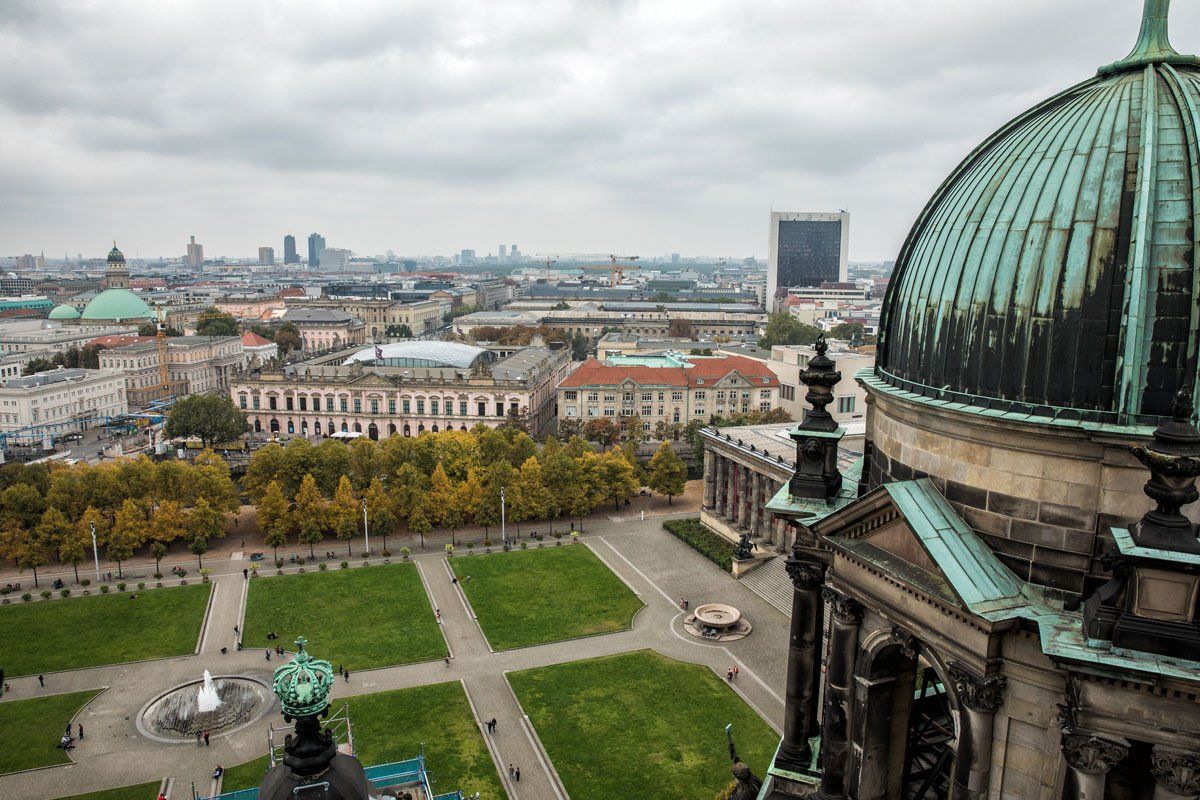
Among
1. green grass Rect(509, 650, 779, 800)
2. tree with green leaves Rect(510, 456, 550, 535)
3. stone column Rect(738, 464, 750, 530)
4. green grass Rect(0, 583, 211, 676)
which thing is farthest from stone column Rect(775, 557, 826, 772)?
tree with green leaves Rect(510, 456, 550, 535)

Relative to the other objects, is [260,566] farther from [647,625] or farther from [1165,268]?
[1165,268]

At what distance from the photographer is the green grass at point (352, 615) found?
62.8 m

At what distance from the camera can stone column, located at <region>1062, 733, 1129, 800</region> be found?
15.9 m

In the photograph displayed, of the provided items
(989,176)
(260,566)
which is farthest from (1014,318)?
(260,566)

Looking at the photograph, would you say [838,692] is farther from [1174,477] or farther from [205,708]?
[205,708]

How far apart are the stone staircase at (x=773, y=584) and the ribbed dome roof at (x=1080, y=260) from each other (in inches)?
2091

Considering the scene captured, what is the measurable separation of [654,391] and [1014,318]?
122m

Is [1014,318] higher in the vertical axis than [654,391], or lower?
higher

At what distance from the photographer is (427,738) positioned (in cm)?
5097

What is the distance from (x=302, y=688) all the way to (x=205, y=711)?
50526mm

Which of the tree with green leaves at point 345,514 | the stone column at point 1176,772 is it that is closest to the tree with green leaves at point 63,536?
the tree with green leaves at point 345,514

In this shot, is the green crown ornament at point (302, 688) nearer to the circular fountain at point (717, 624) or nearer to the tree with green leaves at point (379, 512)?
the circular fountain at point (717, 624)

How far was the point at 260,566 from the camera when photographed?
8100 centimetres

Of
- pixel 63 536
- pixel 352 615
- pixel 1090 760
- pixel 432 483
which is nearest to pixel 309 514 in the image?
pixel 432 483
